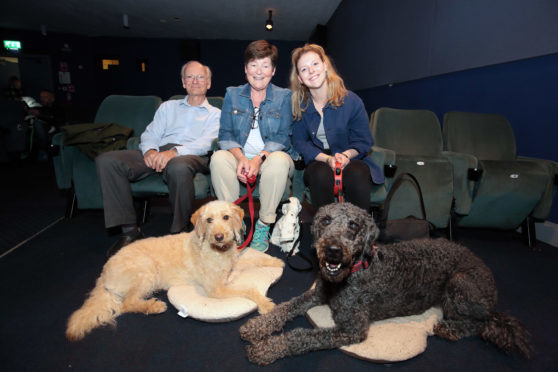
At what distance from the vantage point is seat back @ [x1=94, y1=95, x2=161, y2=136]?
3275mm

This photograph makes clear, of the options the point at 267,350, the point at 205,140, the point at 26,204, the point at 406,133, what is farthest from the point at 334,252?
the point at 26,204

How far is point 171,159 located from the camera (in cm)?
242

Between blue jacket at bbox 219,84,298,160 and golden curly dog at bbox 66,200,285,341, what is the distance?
0.83m

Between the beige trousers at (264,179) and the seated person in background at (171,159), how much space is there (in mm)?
242

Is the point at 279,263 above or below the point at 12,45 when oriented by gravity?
below

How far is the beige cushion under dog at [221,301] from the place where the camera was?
5.29ft

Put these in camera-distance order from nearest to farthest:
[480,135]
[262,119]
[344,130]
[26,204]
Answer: [344,130]
[262,119]
[480,135]
[26,204]

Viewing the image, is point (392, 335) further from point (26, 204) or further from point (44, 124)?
point (44, 124)

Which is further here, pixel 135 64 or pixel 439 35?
pixel 135 64

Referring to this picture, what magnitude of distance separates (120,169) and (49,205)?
77.1 inches

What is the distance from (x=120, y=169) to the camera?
240cm

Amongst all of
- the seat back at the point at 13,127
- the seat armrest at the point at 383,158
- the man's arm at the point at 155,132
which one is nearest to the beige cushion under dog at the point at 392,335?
the seat armrest at the point at 383,158

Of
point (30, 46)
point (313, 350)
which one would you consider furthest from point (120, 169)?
point (30, 46)

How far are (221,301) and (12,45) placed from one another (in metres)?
12.8
